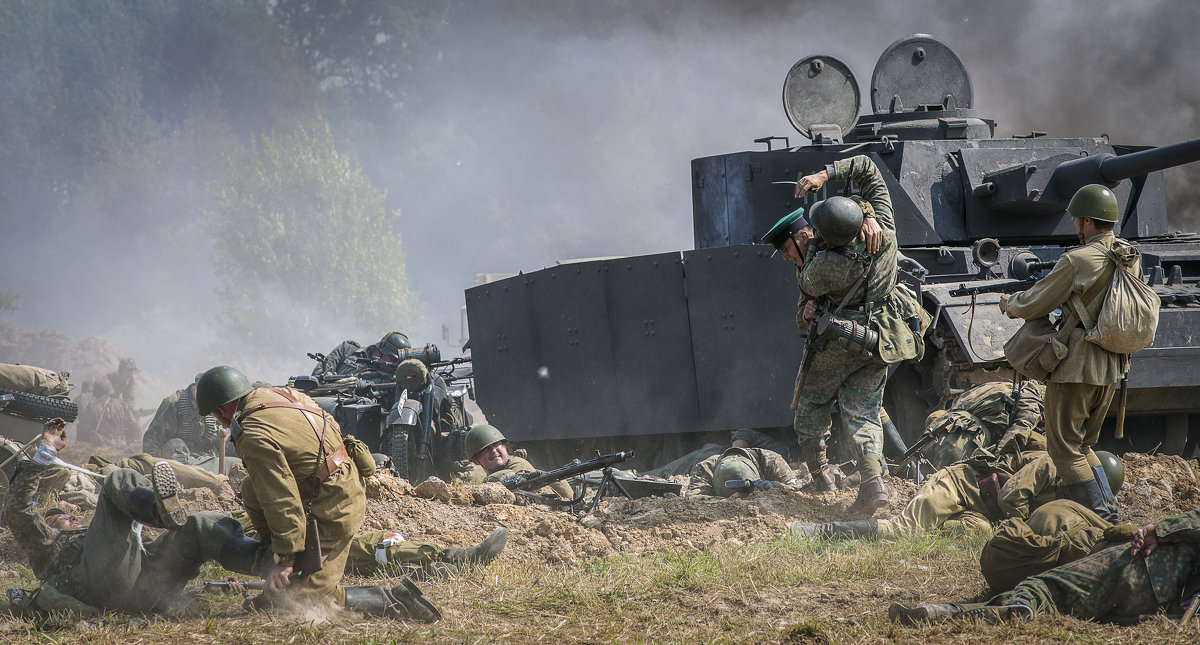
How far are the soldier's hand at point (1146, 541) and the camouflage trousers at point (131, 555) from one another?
133 inches

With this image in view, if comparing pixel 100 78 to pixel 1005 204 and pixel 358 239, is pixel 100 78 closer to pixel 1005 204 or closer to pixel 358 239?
pixel 358 239

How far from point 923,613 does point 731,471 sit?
3.06 meters

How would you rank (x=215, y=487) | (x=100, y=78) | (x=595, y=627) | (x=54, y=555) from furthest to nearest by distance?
(x=100, y=78)
(x=215, y=487)
(x=54, y=555)
(x=595, y=627)

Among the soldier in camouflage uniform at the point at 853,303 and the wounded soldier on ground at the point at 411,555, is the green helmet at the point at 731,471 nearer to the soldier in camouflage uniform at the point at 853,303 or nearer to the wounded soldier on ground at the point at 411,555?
the soldier in camouflage uniform at the point at 853,303

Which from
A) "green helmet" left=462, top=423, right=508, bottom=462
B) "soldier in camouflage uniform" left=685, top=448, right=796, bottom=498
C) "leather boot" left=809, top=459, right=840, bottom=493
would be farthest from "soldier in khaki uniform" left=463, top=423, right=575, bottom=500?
"leather boot" left=809, top=459, right=840, bottom=493

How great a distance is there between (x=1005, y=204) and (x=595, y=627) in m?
5.96

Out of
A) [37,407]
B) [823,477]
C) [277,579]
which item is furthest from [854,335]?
[37,407]

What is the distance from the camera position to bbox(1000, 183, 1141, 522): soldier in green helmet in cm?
493

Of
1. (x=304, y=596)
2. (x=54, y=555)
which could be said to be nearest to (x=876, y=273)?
(x=304, y=596)

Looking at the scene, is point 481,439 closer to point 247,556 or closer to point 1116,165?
point 247,556

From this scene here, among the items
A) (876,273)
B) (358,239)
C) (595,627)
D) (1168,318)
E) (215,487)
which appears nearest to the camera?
(595,627)

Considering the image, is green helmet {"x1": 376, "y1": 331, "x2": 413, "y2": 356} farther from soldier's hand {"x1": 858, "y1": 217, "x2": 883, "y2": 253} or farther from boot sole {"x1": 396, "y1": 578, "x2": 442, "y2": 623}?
boot sole {"x1": 396, "y1": 578, "x2": 442, "y2": 623}

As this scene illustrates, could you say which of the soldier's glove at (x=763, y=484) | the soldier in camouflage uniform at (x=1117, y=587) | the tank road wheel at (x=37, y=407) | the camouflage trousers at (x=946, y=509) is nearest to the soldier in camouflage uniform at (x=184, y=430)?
the tank road wheel at (x=37, y=407)

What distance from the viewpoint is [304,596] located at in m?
4.21
